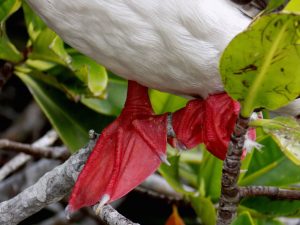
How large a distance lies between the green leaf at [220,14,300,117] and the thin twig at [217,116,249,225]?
0.03 m

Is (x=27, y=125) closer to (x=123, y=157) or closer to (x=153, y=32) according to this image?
(x=123, y=157)

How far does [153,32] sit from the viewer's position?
1.51 metres

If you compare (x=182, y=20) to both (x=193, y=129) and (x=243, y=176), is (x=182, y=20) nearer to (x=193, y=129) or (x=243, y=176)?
(x=193, y=129)

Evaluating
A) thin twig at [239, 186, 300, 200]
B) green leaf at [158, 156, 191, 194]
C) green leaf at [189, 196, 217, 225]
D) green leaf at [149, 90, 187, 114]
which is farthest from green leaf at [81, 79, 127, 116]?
thin twig at [239, 186, 300, 200]

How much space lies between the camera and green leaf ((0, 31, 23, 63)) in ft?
6.79

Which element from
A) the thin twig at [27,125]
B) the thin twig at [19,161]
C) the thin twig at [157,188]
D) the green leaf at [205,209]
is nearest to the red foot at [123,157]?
the green leaf at [205,209]

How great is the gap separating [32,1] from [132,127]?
352 mm

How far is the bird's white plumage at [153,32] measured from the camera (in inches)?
58.7

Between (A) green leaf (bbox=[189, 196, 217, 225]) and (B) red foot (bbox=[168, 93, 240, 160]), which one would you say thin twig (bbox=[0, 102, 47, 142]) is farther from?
(B) red foot (bbox=[168, 93, 240, 160])

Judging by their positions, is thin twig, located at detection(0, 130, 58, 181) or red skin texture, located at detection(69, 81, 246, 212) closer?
red skin texture, located at detection(69, 81, 246, 212)

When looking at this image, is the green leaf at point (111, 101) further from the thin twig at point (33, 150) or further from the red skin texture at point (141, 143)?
the red skin texture at point (141, 143)

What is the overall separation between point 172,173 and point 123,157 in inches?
19.8

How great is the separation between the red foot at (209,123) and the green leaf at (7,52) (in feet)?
1.89

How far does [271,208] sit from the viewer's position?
2.07 meters
